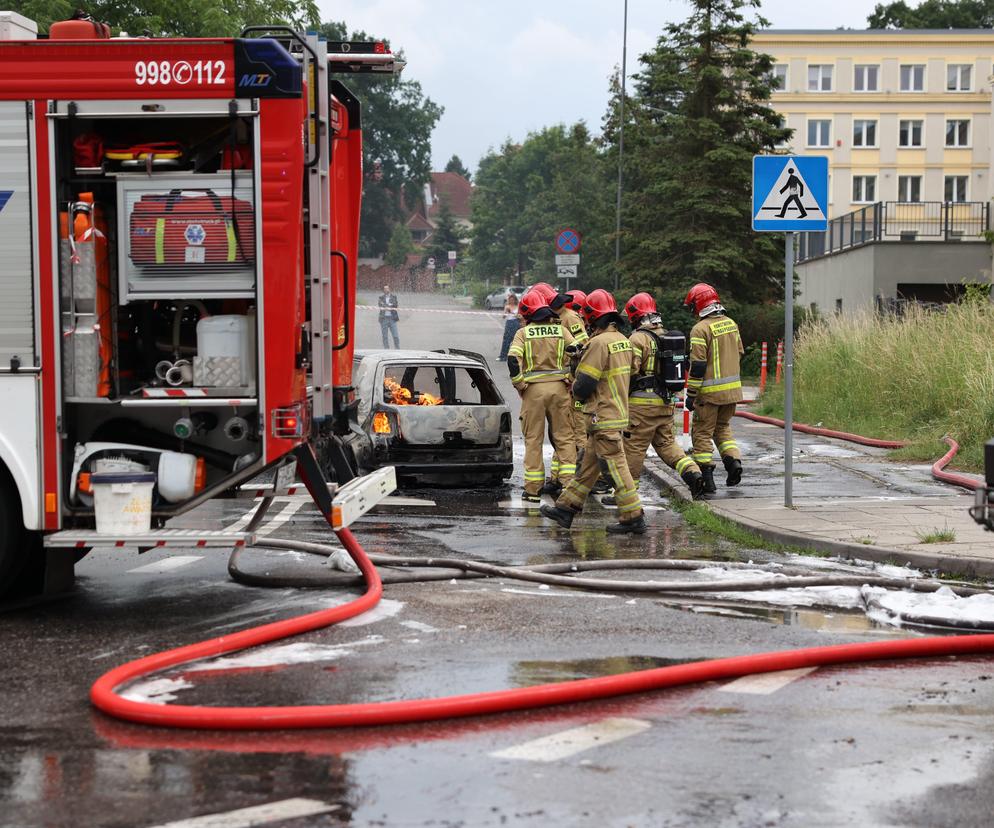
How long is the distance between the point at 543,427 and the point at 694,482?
1.47 m

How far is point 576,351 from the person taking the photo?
47.2 ft

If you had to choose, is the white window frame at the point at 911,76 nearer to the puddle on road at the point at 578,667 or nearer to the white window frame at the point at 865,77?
the white window frame at the point at 865,77

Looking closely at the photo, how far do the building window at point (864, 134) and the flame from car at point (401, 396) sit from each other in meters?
68.3

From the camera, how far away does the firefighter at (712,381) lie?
13.6 meters

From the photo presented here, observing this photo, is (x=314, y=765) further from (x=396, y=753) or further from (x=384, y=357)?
(x=384, y=357)

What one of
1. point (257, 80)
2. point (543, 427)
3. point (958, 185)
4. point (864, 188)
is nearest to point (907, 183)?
point (864, 188)

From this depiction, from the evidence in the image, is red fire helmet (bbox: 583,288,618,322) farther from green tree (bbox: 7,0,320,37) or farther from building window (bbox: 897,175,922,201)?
building window (bbox: 897,175,922,201)

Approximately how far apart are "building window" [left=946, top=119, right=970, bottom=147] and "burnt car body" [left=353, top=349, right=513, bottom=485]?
69249 mm

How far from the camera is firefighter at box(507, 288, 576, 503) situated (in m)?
13.2

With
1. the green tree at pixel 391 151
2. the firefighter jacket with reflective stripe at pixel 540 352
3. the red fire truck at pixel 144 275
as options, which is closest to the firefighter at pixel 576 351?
the firefighter jacket with reflective stripe at pixel 540 352

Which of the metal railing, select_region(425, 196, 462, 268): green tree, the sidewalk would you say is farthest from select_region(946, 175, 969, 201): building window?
the sidewalk

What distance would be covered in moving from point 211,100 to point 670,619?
3622 mm

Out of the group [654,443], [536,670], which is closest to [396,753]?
[536,670]

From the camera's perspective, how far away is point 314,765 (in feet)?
16.5
